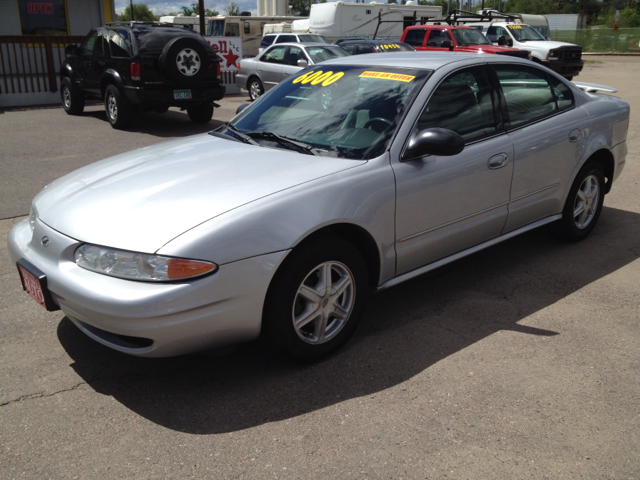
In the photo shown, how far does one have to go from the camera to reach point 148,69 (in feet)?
34.2

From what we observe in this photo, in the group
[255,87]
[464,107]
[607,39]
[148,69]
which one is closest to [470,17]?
[255,87]

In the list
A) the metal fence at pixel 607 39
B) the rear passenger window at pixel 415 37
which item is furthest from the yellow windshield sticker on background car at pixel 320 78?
the metal fence at pixel 607 39

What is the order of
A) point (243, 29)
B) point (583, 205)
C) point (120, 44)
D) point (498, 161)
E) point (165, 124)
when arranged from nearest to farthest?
point (498, 161)
point (583, 205)
point (120, 44)
point (165, 124)
point (243, 29)

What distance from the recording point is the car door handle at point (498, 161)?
13.5 ft

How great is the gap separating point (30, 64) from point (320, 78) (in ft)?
42.5

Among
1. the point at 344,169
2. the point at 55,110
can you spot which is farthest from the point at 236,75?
the point at 344,169

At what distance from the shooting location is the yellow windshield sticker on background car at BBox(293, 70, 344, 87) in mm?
4254

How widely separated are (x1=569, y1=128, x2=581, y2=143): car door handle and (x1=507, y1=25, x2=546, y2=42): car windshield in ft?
62.9

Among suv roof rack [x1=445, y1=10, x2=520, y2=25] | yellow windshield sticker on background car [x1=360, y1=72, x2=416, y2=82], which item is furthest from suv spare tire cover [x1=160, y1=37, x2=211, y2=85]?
suv roof rack [x1=445, y1=10, x2=520, y2=25]

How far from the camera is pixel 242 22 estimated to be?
31.0 metres

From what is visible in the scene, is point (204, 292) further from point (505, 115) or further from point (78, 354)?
point (505, 115)

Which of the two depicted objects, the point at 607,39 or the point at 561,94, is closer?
the point at 561,94

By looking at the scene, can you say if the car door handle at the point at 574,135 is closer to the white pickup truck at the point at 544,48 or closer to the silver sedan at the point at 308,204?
the silver sedan at the point at 308,204

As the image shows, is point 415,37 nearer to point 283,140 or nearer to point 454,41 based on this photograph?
point 454,41
